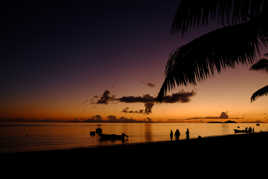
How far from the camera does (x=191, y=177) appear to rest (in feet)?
11.8

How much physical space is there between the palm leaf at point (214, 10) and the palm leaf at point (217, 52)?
0.96 ft

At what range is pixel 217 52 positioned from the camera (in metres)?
2.47

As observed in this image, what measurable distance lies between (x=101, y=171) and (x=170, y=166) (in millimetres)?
1728

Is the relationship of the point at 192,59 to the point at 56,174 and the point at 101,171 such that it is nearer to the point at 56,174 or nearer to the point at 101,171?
the point at 101,171

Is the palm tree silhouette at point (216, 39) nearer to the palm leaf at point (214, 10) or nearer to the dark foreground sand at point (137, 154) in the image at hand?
the palm leaf at point (214, 10)

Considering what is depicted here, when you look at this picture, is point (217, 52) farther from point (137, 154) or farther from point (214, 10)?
point (137, 154)

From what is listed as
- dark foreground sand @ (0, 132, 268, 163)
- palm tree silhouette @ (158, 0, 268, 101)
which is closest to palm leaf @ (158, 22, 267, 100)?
palm tree silhouette @ (158, 0, 268, 101)

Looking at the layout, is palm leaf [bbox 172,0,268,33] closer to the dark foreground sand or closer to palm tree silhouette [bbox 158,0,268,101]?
palm tree silhouette [bbox 158,0,268,101]

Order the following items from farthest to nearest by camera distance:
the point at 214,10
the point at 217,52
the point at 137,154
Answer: the point at 137,154 < the point at 217,52 < the point at 214,10

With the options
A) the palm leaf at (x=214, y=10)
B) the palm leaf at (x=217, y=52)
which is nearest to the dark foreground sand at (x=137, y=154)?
the palm leaf at (x=217, y=52)

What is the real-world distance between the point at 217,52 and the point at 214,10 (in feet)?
2.07

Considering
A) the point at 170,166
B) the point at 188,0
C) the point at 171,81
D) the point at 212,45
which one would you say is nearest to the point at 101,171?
the point at 170,166

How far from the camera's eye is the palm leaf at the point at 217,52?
2.36 meters

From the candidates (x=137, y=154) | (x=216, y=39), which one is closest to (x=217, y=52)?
(x=216, y=39)
